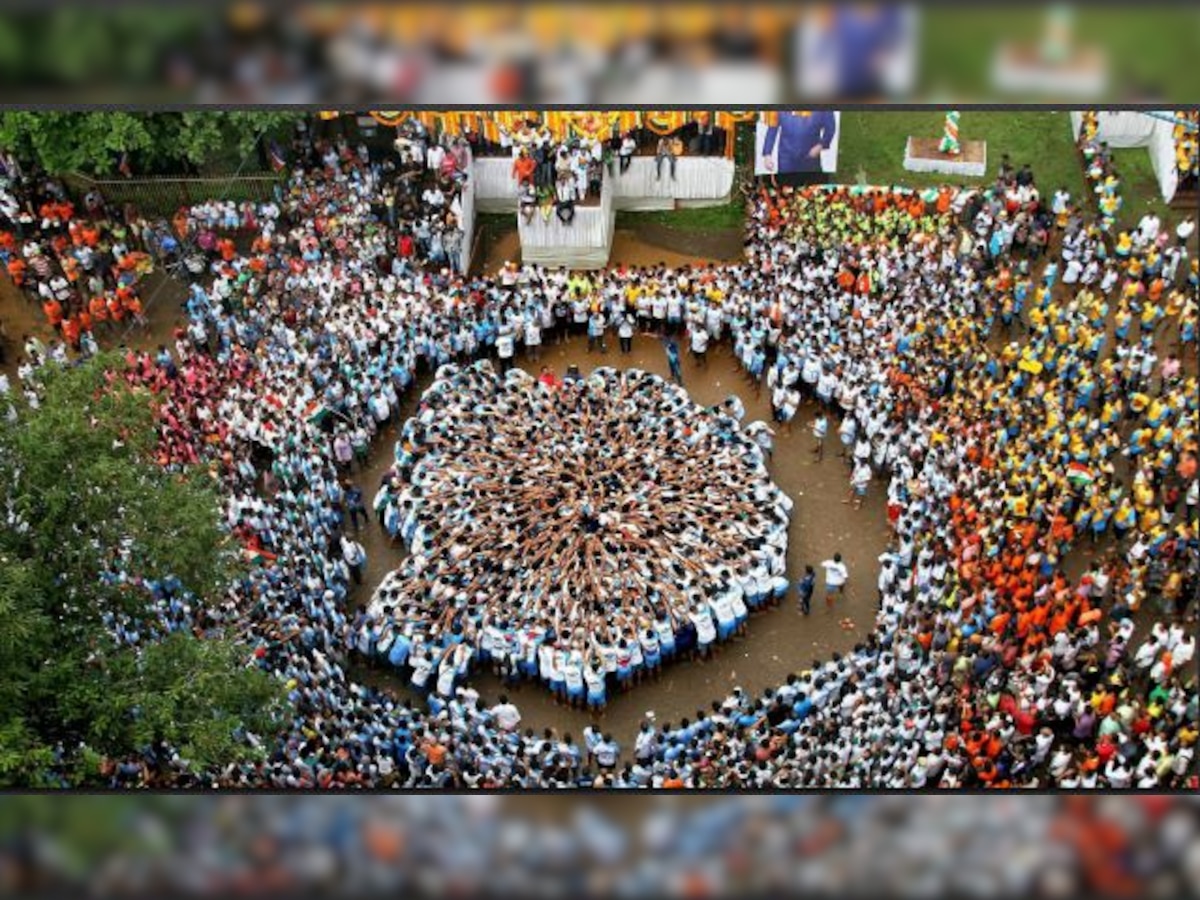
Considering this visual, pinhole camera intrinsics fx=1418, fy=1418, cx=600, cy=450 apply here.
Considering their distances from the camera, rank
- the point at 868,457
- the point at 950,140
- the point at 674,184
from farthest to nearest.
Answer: the point at 950,140, the point at 674,184, the point at 868,457

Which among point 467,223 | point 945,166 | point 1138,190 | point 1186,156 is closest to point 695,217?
point 467,223

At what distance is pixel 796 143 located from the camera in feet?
89.7

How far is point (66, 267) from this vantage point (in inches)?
1006

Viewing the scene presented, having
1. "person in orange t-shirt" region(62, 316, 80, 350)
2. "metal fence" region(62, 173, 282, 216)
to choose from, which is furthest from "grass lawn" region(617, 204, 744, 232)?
"person in orange t-shirt" region(62, 316, 80, 350)

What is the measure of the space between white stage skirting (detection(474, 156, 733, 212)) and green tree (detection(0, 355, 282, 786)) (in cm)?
1348

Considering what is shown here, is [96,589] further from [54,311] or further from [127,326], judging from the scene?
[127,326]

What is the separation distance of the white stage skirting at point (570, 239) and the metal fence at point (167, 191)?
517cm

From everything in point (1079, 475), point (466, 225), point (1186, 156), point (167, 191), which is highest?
point (1186, 156)

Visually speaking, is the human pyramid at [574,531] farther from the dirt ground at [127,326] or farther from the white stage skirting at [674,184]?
the white stage skirting at [674,184]

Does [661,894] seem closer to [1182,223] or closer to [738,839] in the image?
[738,839]

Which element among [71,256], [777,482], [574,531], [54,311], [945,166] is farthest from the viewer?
[945,166]
